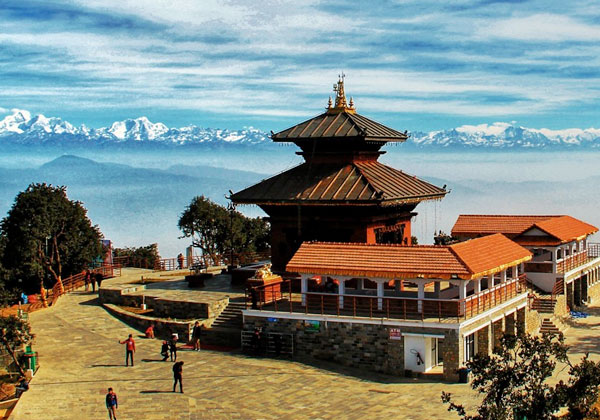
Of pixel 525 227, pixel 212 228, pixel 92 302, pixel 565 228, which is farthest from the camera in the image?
pixel 212 228

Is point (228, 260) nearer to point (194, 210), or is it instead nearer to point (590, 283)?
point (194, 210)

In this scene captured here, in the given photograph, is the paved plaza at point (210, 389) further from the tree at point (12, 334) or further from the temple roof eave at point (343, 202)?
the temple roof eave at point (343, 202)

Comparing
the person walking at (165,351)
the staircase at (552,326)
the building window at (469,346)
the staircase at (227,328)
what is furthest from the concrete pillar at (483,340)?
the person walking at (165,351)

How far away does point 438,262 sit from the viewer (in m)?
28.9

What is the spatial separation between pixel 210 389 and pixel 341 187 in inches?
488

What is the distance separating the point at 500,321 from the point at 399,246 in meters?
4.94

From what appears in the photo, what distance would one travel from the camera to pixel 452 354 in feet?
90.7

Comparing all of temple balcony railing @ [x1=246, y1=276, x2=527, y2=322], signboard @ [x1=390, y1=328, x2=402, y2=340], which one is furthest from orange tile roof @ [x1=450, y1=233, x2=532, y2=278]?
signboard @ [x1=390, y1=328, x2=402, y2=340]

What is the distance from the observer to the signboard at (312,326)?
29.7 meters

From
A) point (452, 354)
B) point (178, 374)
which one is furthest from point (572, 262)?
point (178, 374)

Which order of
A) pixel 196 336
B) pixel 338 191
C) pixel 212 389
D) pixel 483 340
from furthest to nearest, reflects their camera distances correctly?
pixel 338 191
pixel 196 336
pixel 483 340
pixel 212 389

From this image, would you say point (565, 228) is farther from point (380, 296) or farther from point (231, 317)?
point (231, 317)

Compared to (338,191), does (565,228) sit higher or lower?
lower

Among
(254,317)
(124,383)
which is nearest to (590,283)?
(254,317)
